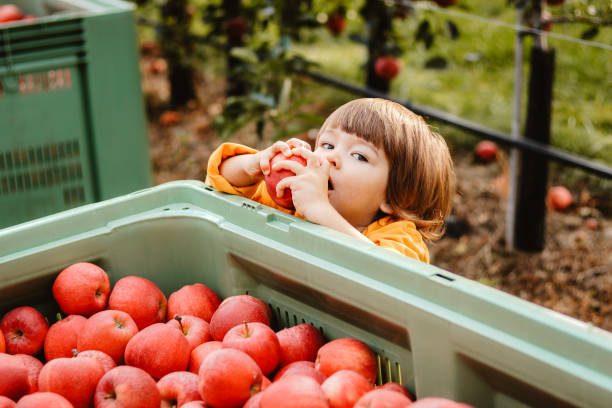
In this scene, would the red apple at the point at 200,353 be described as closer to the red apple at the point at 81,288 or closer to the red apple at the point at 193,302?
the red apple at the point at 193,302

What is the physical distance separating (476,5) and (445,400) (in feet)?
14.8

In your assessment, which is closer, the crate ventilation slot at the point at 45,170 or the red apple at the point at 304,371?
the red apple at the point at 304,371

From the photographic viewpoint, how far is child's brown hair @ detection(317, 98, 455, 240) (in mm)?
1578

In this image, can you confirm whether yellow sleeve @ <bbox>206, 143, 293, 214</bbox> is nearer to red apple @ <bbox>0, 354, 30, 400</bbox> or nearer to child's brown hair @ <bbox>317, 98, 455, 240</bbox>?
child's brown hair @ <bbox>317, 98, 455, 240</bbox>

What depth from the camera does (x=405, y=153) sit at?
1597mm

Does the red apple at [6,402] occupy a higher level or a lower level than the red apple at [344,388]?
lower

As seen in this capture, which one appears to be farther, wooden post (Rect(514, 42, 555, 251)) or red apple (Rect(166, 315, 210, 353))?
wooden post (Rect(514, 42, 555, 251))

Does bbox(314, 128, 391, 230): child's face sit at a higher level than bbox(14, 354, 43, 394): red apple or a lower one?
higher

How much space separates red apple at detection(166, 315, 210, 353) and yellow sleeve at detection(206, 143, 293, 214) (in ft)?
0.98

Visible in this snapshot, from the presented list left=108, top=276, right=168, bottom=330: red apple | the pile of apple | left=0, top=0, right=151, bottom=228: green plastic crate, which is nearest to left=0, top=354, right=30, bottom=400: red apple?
the pile of apple

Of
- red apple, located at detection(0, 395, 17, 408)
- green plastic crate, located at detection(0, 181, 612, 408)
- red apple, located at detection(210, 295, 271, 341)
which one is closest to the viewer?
green plastic crate, located at detection(0, 181, 612, 408)

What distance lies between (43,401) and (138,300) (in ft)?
1.12

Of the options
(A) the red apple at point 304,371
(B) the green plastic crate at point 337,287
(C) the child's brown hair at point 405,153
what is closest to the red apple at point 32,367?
(B) the green plastic crate at point 337,287

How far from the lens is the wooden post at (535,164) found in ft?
8.67
